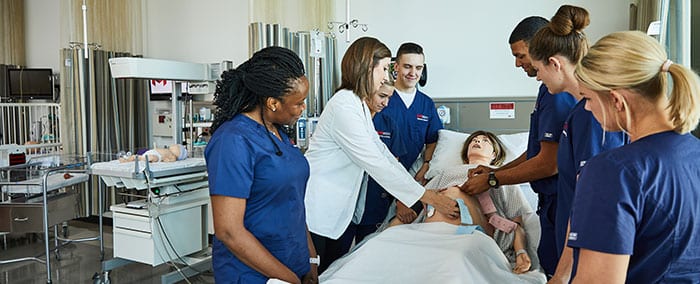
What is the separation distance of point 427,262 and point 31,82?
547 cm

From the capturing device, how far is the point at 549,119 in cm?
162

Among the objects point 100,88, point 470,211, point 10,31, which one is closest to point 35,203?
point 100,88

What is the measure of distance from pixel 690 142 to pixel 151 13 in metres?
5.12

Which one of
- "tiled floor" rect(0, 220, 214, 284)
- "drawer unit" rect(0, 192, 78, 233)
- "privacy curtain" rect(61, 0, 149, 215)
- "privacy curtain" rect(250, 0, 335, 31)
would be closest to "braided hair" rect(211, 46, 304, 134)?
"privacy curtain" rect(250, 0, 335, 31)

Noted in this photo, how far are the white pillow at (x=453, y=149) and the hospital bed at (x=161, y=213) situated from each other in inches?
54.5

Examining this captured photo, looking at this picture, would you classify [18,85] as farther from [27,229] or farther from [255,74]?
[255,74]

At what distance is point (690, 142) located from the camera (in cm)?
85

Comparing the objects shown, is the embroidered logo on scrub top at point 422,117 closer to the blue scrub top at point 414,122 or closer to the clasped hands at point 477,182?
the blue scrub top at point 414,122

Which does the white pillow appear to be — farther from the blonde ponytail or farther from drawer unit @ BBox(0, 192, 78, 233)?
drawer unit @ BBox(0, 192, 78, 233)

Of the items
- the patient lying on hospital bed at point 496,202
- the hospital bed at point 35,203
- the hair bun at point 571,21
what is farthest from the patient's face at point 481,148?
the hospital bed at point 35,203

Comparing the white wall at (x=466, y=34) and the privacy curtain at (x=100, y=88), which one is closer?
the white wall at (x=466, y=34)

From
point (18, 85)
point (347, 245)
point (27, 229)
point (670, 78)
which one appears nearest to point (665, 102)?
point (670, 78)

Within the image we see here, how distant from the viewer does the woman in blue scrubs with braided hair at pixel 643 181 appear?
2.68ft

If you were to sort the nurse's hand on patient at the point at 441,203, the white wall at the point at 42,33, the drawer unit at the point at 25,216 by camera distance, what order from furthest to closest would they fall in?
1. the white wall at the point at 42,33
2. the drawer unit at the point at 25,216
3. the nurse's hand on patient at the point at 441,203
